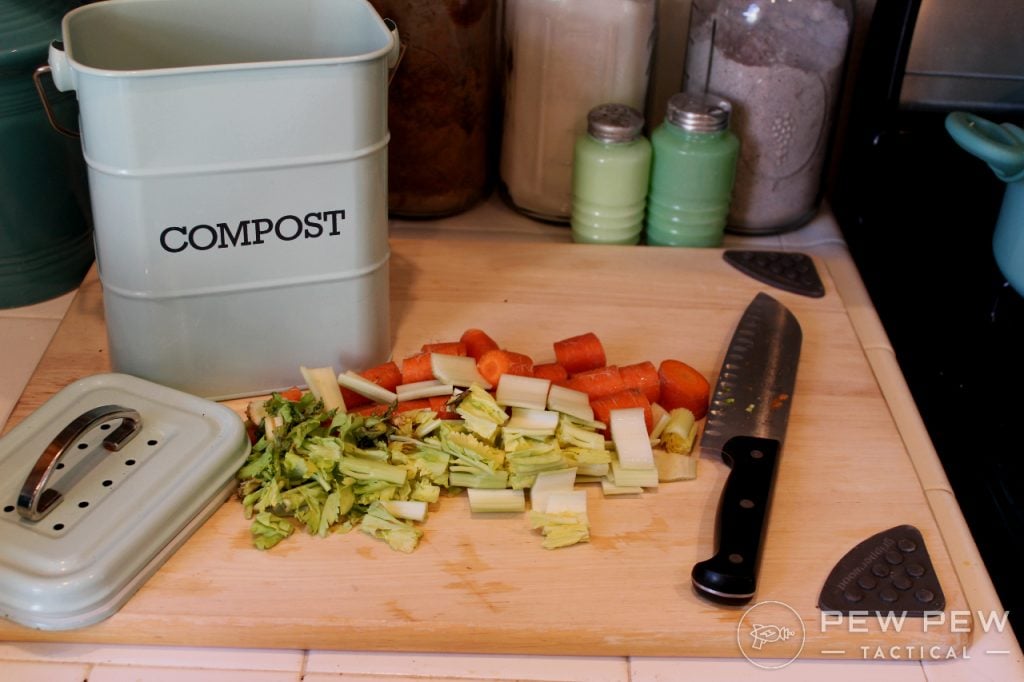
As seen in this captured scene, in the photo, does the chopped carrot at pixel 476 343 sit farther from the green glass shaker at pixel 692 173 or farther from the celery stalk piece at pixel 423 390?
the green glass shaker at pixel 692 173

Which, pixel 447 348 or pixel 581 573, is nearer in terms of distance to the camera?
pixel 581 573

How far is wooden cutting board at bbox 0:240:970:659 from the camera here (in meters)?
0.85

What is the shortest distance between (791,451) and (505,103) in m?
0.61

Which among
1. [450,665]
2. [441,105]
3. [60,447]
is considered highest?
[441,105]

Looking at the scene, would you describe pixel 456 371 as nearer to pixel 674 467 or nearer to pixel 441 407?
pixel 441 407

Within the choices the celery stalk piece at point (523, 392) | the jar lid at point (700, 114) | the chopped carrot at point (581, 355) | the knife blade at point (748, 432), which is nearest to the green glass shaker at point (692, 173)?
the jar lid at point (700, 114)

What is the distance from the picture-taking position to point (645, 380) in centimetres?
109

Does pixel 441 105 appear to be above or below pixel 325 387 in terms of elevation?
above

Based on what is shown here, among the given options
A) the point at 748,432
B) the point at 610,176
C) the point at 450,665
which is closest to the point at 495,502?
the point at 450,665

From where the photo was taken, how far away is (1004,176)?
1103 mm

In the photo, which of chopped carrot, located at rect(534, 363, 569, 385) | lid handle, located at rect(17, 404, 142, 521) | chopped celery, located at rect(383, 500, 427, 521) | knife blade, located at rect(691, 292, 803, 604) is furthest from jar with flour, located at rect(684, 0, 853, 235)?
lid handle, located at rect(17, 404, 142, 521)

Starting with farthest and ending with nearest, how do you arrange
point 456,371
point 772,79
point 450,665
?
point 772,79, point 456,371, point 450,665

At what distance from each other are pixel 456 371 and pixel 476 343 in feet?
0.22

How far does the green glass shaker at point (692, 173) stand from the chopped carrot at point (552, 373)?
0.34 metres
